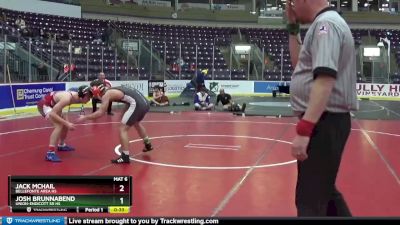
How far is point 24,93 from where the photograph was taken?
19.3 meters

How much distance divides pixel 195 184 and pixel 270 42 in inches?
1442

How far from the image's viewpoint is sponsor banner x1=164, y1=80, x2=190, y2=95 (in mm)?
30922

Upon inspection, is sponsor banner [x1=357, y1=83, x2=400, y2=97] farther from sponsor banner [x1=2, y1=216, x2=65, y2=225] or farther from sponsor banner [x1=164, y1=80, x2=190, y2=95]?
sponsor banner [x1=2, y1=216, x2=65, y2=225]

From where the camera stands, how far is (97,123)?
15.7 meters

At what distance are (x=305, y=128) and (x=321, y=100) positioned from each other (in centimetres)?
20

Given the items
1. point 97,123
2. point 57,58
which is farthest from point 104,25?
point 97,123

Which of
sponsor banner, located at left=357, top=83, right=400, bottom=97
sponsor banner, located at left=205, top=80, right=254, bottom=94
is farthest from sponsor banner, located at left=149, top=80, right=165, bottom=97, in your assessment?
sponsor banner, located at left=357, top=83, right=400, bottom=97

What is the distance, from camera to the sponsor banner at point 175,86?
30.9 metres

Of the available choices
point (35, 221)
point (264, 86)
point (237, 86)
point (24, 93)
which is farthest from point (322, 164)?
point (264, 86)
